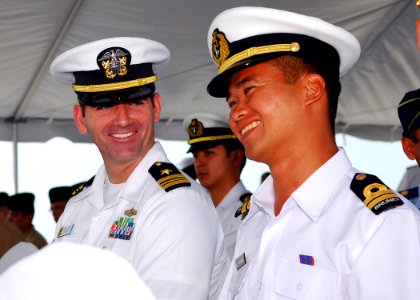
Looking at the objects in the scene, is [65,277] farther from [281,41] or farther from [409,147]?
[409,147]

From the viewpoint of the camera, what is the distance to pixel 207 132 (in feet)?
17.1

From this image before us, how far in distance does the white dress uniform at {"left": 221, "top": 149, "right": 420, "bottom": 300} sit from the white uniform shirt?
221 cm

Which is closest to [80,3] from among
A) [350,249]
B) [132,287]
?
[350,249]

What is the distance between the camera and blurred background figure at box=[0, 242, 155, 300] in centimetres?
72

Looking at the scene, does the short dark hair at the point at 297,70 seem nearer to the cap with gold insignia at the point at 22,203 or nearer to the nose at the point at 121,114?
the nose at the point at 121,114

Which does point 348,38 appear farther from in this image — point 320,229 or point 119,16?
point 119,16

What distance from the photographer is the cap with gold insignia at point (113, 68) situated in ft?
9.36

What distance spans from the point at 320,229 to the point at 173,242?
691 millimetres

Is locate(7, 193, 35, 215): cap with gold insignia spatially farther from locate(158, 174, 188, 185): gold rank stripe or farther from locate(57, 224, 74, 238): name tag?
locate(158, 174, 188, 185): gold rank stripe

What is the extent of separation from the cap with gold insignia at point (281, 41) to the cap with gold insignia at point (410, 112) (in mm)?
1232

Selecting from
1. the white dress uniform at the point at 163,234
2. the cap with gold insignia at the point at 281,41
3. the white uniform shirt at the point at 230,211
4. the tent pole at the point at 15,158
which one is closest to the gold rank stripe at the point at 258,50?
the cap with gold insignia at the point at 281,41

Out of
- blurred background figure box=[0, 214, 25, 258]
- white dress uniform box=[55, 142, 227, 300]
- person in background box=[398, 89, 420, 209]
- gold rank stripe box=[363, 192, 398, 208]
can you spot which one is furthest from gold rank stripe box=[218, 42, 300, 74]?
blurred background figure box=[0, 214, 25, 258]

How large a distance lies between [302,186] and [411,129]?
1483 mm

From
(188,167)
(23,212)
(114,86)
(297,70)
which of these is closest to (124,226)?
(114,86)
